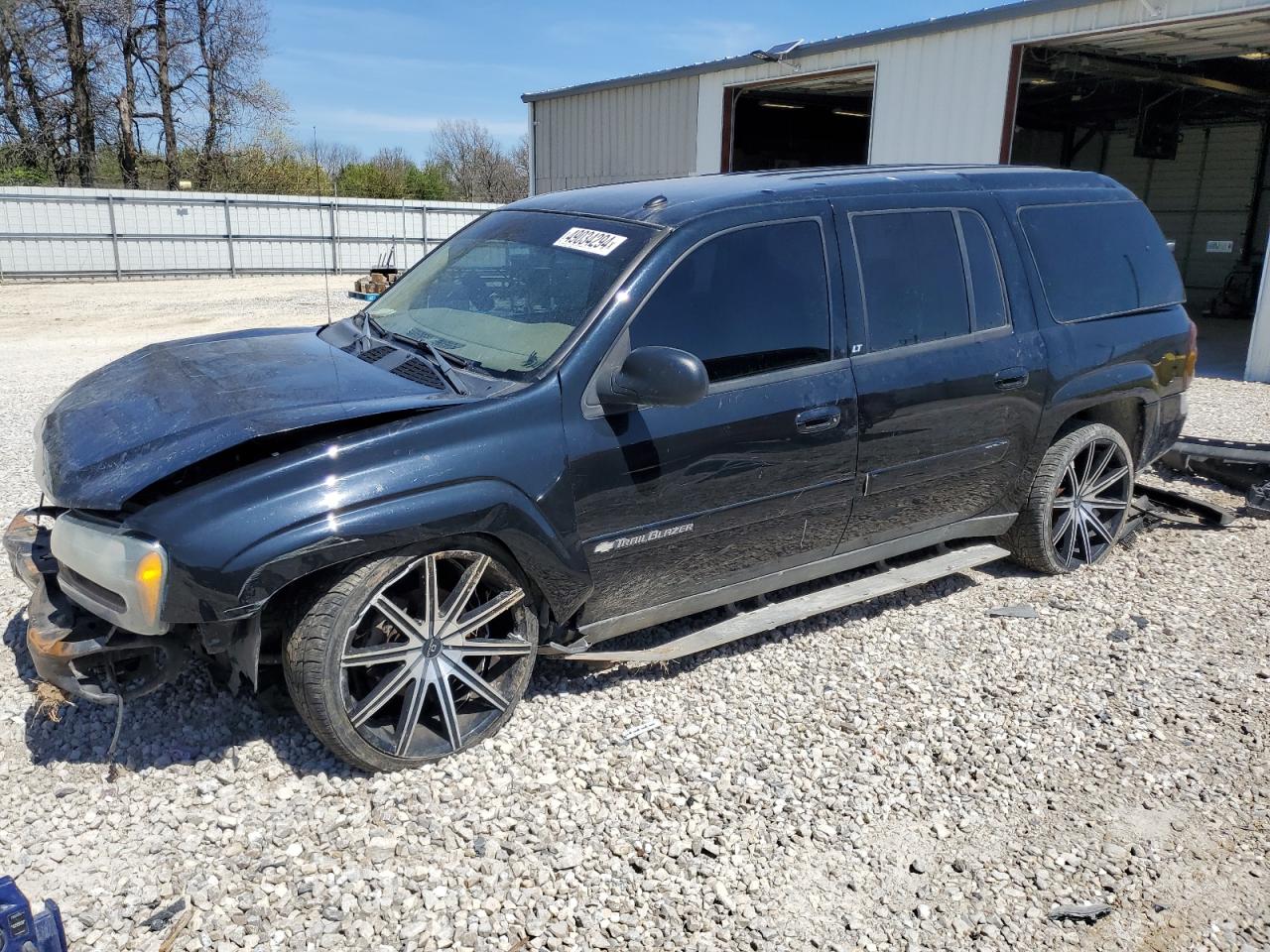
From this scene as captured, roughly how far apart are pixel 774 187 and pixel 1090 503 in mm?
2592

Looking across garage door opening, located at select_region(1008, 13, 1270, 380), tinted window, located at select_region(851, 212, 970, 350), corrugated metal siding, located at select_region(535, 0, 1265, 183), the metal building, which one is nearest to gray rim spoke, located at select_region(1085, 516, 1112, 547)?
tinted window, located at select_region(851, 212, 970, 350)

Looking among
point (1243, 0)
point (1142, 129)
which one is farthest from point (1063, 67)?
point (1142, 129)

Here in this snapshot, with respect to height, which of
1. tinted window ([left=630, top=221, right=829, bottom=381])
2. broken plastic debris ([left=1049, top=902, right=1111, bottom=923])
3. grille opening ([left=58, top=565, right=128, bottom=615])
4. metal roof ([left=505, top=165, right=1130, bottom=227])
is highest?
metal roof ([left=505, top=165, right=1130, bottom=227])

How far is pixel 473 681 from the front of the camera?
10.8 feet

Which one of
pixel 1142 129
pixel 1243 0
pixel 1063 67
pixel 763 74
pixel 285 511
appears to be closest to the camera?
pixel 285 511

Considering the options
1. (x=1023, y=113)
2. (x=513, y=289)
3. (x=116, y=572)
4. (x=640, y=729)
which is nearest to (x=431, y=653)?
(x=640, y=729)

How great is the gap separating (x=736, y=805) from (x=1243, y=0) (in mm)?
10957

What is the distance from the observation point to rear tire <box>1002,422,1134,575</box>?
484 cm

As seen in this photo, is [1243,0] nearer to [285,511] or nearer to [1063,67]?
[1063,67]

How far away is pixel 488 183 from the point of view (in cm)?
5081

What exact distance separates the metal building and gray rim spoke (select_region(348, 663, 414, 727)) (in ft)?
37.2

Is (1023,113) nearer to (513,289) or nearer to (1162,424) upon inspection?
(1162,424)

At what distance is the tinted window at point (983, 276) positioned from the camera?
4375 mm

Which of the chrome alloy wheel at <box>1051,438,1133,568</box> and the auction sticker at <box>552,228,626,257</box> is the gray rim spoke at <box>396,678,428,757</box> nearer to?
the auction sticker at <box>552,228,626,257</box>
